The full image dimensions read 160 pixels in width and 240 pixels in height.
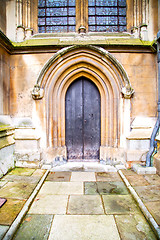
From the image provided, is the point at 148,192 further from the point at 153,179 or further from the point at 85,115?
the point at 85,115

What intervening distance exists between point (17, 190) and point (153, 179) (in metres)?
2.99

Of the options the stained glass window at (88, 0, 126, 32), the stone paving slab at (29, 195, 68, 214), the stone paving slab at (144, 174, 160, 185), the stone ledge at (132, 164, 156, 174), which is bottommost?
the stone paving slab at (29, 195, 68, 214)

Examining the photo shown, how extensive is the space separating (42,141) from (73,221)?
262 centimetres

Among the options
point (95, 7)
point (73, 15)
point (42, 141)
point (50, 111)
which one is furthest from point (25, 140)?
point (95, 7)

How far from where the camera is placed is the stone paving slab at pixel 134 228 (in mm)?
1984

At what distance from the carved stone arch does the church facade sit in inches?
1.1

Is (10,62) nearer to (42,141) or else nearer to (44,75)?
(44,75)

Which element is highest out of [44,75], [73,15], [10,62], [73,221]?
[73,15]

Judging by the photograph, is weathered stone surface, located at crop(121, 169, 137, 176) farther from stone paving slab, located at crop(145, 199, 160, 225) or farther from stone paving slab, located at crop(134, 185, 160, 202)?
stone paving slab, located at crop(145, 199, 160, 225)

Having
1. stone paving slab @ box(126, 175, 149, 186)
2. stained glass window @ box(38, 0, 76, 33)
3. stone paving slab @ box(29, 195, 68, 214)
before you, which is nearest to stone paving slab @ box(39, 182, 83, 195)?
stone paving slab @ box(29, 195, 68, 214)

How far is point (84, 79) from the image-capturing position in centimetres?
496

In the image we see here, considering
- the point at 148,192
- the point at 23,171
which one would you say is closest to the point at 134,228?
the point at 148,192

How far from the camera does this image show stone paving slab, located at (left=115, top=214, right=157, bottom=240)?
198cm

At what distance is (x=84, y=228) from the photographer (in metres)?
2.13
